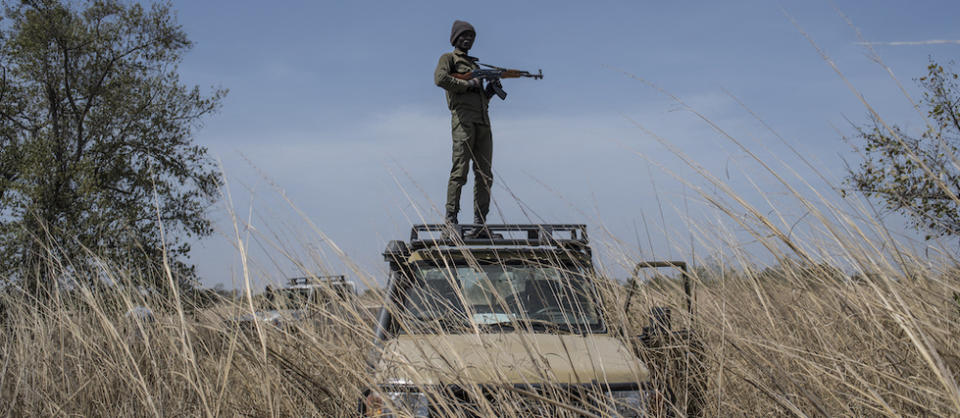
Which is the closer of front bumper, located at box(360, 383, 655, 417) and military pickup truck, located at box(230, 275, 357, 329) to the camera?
front bumper, located at box(360, 383, 655, 417)

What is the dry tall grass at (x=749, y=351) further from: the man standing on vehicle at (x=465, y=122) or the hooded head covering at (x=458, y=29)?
the hooded head covering at (x=458, y=29)

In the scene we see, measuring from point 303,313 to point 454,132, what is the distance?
9.71ft

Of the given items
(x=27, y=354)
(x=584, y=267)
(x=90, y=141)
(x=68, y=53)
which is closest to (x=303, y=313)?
(x=584, y=267)

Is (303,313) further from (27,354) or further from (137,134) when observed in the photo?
(137,134)

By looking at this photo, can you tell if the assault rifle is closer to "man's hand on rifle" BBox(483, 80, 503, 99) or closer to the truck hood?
"man's hand on rifle" BBox(483, 80, 503, 99)

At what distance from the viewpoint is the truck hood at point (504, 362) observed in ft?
6.47

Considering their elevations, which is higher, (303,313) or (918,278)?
(918,278)

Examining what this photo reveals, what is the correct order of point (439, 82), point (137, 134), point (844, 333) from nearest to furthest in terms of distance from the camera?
point (844, 333)
point (439, 82)
point (137, 134)

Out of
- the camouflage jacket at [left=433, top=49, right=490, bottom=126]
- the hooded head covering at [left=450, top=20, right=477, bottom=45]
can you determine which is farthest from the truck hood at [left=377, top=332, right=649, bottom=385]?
the hooded head covering at [left=450, top=20, right=477, bottom=45]

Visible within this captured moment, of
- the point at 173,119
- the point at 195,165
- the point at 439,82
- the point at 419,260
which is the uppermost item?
the point at 173,119

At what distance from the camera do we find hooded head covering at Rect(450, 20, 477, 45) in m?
5.51

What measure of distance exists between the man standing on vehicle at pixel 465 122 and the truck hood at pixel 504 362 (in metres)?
2.08

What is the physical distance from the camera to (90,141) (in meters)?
15.6

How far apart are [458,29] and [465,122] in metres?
0.87
